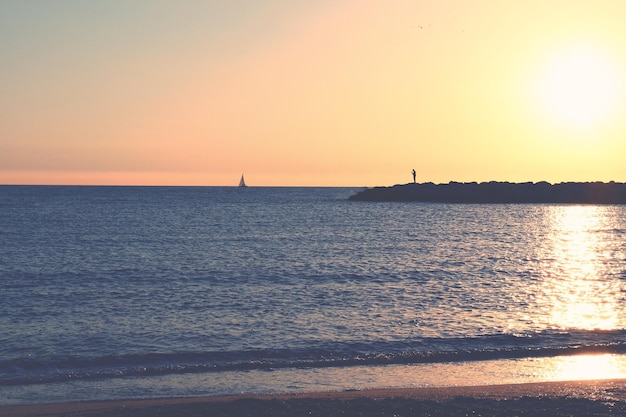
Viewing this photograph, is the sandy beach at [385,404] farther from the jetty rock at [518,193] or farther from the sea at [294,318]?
the jetty rock at [518,193]

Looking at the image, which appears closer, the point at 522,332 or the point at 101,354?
the point at 101,354

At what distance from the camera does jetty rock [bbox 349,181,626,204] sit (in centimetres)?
14662

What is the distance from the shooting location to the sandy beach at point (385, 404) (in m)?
14.3

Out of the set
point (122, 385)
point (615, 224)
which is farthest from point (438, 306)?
point (615, 224)

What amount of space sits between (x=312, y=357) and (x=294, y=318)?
5.10 m

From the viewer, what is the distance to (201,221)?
8912 centimetres

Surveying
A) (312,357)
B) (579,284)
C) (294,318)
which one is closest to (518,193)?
(579,284)

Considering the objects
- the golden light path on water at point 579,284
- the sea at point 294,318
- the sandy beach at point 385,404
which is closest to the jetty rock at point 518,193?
the golden light path on water at point 579,284

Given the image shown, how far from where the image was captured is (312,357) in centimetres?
1992

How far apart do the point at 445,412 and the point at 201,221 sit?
76.8 m

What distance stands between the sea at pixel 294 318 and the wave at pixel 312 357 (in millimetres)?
66

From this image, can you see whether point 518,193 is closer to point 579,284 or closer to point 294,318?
point 579,284

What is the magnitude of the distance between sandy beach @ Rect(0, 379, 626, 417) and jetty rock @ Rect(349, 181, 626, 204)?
5238 inches

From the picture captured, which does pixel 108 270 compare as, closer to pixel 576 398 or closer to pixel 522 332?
pixel 522 332
